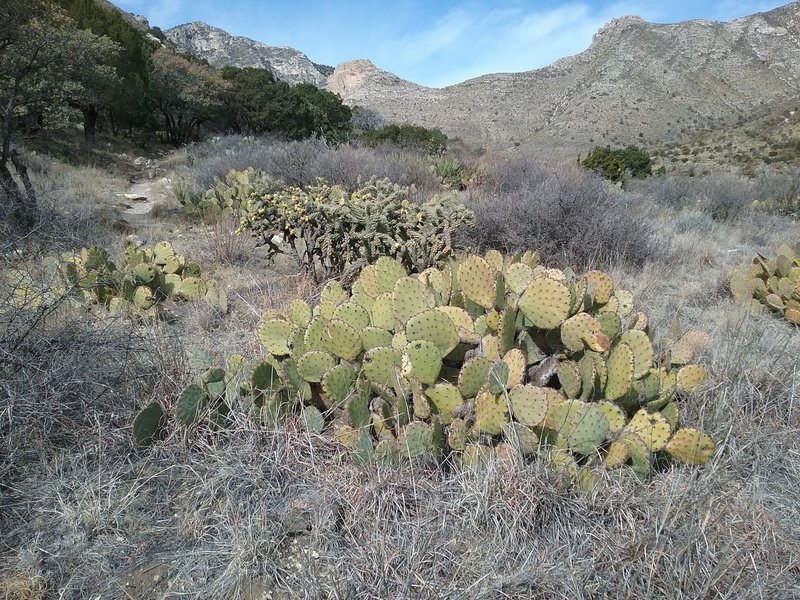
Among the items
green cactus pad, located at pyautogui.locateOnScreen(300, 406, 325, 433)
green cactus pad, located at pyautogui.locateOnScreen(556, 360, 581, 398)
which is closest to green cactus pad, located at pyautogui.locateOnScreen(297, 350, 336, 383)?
green cactus pad, located at pyautogui.locateOnScreen(300, 406, 325, 433)

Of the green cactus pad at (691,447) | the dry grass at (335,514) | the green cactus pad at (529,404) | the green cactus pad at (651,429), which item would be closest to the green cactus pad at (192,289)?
the dry grass at (335,514)

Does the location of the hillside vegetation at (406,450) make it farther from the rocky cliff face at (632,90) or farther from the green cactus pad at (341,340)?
the rocky cliff face at (632,90)

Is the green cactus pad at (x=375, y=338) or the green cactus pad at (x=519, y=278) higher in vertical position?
the green cactus pad at (x=519, y=278)

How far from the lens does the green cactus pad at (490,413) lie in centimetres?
191

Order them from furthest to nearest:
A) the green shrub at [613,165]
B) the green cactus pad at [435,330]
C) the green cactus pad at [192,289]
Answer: the green shrub at [613,165] → the green cactus pad at [192,289] → the green cactus pad at [435,330]

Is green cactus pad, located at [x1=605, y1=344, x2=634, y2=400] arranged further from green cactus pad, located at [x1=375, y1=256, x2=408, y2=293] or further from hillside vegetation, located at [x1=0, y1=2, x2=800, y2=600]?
green cactus pad, located at [x1=375, y1=256, x2=408, y2=293]

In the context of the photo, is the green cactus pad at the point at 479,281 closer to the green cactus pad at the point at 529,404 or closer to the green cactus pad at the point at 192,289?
the green cactus pad at the point at 529,404

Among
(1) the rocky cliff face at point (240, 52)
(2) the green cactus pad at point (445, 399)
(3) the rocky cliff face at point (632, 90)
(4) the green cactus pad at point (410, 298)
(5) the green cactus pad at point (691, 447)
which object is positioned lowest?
(5) the green cactus pad at point (691, 447)

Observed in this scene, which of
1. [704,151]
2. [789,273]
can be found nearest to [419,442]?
[789,273]

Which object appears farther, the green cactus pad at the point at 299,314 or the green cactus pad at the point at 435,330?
the green cactus pad at the point at 299,314

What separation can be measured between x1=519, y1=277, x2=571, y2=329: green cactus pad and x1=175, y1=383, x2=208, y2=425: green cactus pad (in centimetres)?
139

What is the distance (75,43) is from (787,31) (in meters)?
57.7

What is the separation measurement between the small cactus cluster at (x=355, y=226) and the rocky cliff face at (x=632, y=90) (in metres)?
32.3

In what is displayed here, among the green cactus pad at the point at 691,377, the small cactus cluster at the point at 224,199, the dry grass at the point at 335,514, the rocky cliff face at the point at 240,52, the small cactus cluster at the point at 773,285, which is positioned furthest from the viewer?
the rocky cliff face at the point at 240,52
